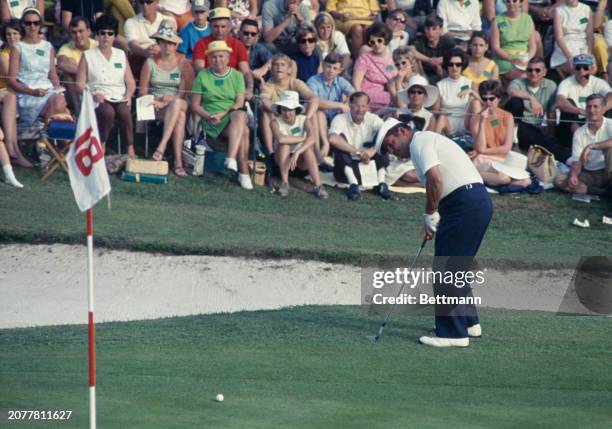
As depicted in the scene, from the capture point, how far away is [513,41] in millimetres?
18516

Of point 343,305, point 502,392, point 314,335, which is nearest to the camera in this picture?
point 502,392

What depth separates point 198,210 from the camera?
15852 millimetres

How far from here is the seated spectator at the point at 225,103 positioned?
16.6 m

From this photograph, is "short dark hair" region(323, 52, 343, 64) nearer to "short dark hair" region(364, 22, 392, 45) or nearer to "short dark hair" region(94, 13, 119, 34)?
"short dark hair" region(364, 22, 392, 45)

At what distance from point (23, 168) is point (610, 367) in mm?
9458

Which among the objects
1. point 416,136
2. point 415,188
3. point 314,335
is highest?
point 416,136

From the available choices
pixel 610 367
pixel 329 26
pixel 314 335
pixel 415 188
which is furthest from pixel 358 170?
pixel 610 367

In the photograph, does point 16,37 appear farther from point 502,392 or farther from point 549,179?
point 502,392

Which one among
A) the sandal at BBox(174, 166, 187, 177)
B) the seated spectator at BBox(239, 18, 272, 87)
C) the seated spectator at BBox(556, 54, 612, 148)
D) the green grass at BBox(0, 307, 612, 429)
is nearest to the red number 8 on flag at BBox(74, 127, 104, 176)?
the green grass at BBox(0, 307, 612, 429)

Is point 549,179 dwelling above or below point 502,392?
below

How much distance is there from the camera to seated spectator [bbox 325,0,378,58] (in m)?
18.4

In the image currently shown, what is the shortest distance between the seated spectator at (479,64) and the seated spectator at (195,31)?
157 inches

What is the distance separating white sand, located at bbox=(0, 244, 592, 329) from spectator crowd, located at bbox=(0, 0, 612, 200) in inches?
99.9

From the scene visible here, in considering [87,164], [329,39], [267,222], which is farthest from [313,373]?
[329,39]
